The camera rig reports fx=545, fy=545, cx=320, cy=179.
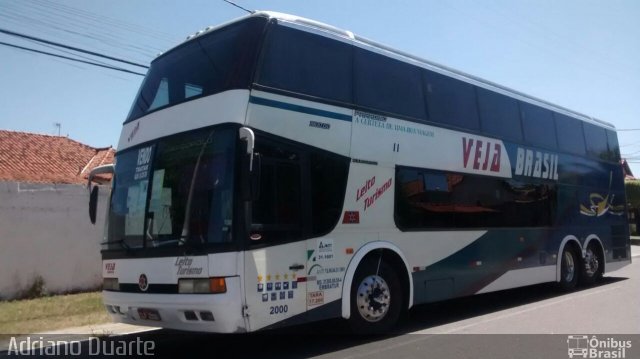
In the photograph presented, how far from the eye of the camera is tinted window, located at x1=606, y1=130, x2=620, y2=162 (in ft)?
48.7

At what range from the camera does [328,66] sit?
7.49 meters

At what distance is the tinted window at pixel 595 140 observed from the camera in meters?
13.8

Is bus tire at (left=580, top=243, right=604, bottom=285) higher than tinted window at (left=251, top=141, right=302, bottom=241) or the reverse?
the reverse

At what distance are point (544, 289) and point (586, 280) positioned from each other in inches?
40.3

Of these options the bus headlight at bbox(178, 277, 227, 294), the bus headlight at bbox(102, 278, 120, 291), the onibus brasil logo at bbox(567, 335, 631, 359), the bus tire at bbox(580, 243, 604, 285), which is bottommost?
the onibus brasil logo at bbox(567, 335, 631, 359)

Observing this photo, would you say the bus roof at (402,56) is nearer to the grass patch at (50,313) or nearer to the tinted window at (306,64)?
the tinted window at (306,64)

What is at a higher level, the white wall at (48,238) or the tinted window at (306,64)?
the tinted window at (306,64)

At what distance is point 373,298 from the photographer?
7.57 meters

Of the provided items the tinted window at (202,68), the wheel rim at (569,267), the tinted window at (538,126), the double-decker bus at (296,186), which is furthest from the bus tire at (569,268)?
the tinted window at (202,68)

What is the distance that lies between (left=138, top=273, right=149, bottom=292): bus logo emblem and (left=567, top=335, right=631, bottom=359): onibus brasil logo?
16.8 feet

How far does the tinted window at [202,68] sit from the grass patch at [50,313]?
405cm

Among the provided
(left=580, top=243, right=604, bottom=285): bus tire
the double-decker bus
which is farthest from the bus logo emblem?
(left=580, top=243, right=604, bottom=285): bus tire

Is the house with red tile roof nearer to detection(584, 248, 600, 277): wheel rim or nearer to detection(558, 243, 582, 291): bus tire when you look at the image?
detection(558, 243, 582, 291): bus tire

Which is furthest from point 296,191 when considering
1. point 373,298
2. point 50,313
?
point 50,313
